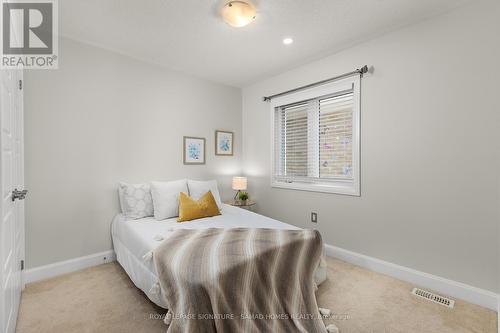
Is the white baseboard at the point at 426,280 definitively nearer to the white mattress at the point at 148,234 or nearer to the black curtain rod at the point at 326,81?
the white mattress at the point at 148,234

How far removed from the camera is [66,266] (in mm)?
2502

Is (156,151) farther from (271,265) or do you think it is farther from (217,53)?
(271,265)

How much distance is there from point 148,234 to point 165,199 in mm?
651

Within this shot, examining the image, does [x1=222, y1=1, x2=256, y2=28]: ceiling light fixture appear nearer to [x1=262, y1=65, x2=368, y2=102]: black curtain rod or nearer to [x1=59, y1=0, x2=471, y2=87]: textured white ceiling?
[x1=59, y1=0, x2=471, y2=87]: textured white ceiling

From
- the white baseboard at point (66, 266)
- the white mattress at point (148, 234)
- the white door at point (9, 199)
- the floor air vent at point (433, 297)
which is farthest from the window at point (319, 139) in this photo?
the white door at point (9, 199)

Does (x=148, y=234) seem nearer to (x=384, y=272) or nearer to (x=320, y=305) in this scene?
(x=320, y=305)

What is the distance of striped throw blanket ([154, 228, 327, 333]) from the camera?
4.62ft

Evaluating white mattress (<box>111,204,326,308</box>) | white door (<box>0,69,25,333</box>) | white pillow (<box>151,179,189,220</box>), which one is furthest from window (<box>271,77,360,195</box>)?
white door (<box>0,69,25,333</box>)

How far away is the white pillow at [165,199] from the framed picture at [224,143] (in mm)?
1104

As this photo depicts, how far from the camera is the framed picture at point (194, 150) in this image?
348 centimetres

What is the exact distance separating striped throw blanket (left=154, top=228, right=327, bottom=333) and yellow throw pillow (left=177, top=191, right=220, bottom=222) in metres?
0.68

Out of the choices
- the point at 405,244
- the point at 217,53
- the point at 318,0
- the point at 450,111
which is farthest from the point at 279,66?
the point at 405,244

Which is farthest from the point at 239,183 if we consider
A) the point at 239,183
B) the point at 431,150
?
the point at 431,150

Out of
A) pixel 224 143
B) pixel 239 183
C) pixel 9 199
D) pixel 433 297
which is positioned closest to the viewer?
pixel 9 199
